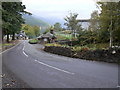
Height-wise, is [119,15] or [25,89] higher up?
[119,15]

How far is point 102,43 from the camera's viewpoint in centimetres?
3098

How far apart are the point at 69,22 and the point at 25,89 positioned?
146 ft

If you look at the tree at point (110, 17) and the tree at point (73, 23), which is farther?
the tree at point (73, 23)

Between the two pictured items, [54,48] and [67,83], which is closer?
[67,83]

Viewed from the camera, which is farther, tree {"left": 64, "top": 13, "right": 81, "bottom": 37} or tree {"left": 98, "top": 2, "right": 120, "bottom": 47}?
tree {"left": 64, "top": 13, "right": 81, "bottom": 37}

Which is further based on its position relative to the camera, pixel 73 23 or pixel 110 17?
pixel 73 23

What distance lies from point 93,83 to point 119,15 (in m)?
14.2

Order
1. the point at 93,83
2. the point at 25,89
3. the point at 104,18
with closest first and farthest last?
1. the point at 25,89
2. the point at 93,83
3. the point at 104,18

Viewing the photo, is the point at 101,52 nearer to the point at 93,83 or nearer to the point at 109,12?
the point at 109,12

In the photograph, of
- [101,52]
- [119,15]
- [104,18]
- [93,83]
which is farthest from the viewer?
[104,18]

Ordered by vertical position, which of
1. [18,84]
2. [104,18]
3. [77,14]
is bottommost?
[18,84]

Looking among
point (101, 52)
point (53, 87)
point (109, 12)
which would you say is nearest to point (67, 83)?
point (53, 87)

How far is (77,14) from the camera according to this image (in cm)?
5278

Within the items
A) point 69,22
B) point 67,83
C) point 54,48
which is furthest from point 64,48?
point 69,22
